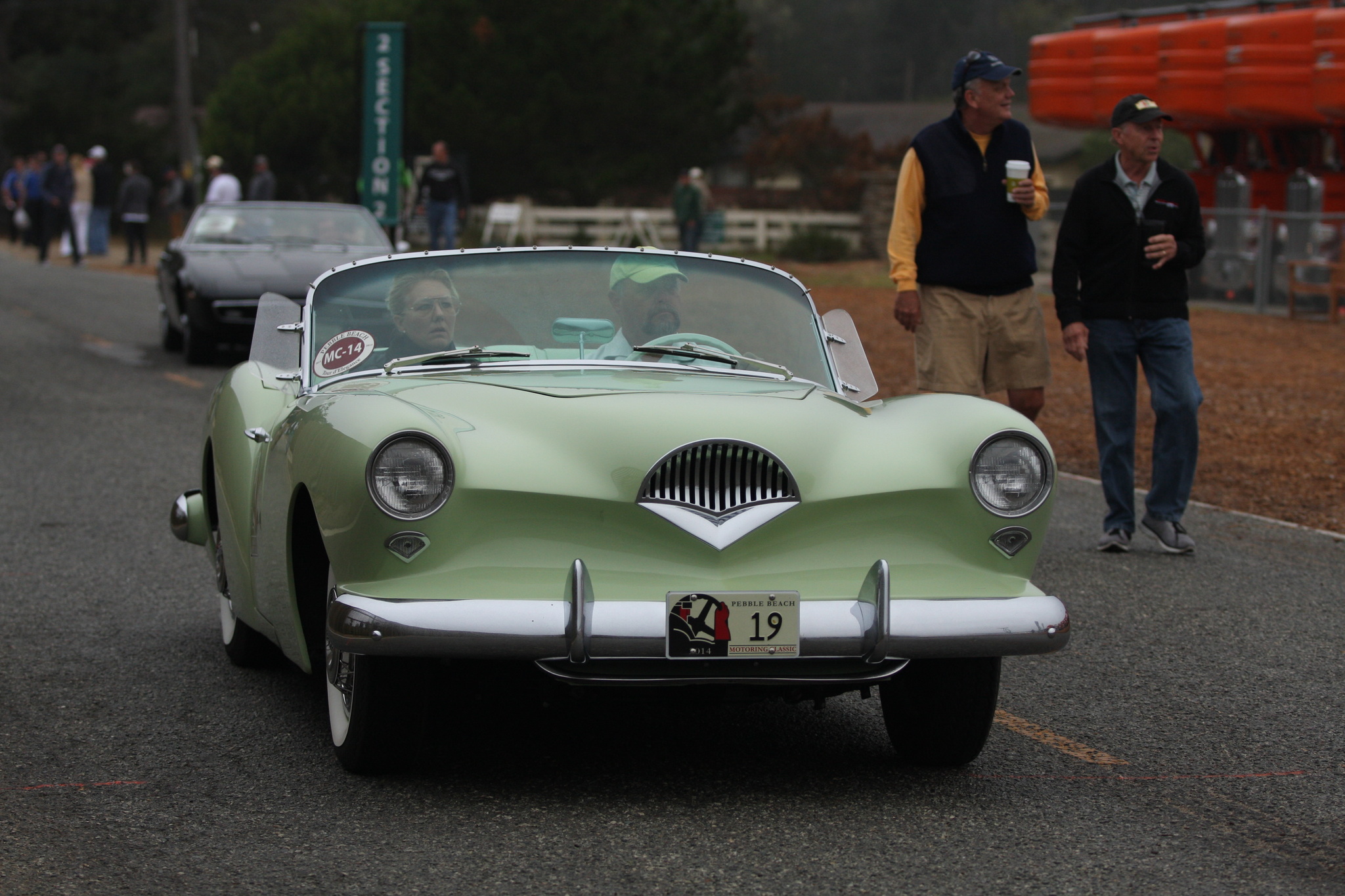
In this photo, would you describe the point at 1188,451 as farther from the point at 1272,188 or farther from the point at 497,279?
the point at 1272,188

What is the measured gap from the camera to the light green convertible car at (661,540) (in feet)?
12.7

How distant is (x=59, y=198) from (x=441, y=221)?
1158 centimetres

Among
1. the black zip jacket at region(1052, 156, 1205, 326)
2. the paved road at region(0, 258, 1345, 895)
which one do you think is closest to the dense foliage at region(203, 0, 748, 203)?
the black zip jacket at region(1052, 156, 1205, 326)

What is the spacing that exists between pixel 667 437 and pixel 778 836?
0.90m

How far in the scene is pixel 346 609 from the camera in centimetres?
389

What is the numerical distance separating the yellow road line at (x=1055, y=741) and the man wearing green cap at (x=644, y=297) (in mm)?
1424

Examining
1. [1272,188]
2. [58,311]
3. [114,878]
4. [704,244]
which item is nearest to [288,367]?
[114,878]

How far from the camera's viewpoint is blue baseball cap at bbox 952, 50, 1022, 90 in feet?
23.7

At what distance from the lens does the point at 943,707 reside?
4332mm

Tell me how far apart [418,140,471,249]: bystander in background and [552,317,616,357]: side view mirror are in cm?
2036

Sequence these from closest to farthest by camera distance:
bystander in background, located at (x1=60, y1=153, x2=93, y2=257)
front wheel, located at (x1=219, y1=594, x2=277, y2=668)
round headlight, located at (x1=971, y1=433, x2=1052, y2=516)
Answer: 1. round headlight, located at (x1=971, y1=433, x2=1052, y2=516)
2. front wheel, located at (x1=219, y1=594, x2=277, y2=668)
3. bystander in background, located at (x1=60, y1=153, x2=93, y2=257)

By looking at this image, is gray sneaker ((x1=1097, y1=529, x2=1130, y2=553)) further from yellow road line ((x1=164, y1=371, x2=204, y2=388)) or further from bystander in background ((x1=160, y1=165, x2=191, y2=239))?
bystander in background ((x1=160, y1=165, x2=191, y2=239))

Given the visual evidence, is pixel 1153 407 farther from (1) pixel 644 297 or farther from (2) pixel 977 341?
(1) pixel 644 297

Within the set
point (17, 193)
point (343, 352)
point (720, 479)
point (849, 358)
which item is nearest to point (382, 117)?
point (849, 358)
